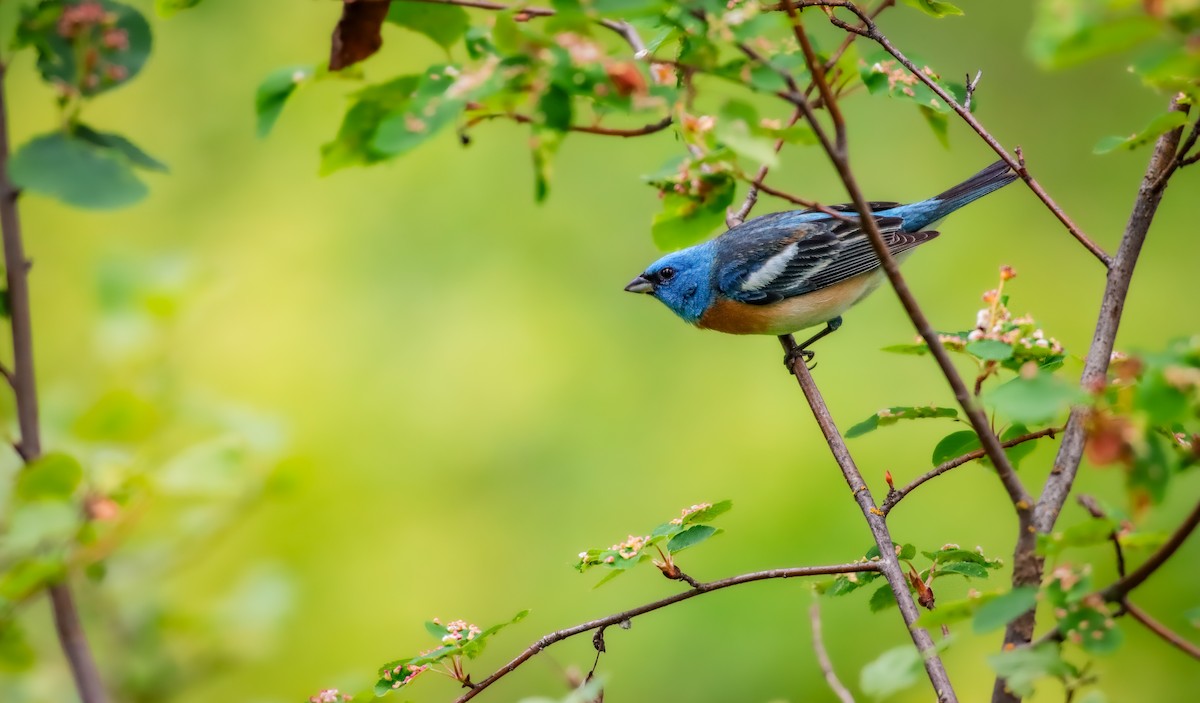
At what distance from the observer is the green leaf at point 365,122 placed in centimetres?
162

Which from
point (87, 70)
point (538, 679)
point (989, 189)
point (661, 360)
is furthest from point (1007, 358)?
point (661, 360)

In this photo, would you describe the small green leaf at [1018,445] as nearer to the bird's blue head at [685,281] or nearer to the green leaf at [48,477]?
the green leaf at [48,477]

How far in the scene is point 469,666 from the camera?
5.36m

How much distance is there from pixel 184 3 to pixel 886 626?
13.3ft

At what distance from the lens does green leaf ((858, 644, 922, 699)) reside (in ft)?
4.40

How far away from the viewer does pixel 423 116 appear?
4.74ft

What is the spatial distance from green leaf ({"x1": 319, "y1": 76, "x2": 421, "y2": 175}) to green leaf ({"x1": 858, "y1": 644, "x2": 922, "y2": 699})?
0.94 meters

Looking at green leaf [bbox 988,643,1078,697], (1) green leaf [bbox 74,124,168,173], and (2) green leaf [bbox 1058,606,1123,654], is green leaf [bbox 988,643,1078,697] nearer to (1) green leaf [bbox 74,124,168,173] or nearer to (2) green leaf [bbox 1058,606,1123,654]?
(2) green leaf [bbox 1058,606,1123,654]

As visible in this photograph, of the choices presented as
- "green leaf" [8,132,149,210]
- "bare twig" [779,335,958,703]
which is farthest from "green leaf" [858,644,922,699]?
"green leaf" [8,132,149,210]

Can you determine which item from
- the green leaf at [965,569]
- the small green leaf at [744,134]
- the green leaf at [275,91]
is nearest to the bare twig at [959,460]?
the green leaf at [965,569]

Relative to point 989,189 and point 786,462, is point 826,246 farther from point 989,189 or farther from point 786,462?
point 786,462

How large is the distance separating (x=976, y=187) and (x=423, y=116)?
3.16 meters

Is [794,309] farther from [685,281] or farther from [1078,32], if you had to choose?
[1078,32]

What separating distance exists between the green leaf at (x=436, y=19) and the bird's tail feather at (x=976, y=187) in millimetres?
2673
